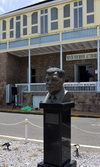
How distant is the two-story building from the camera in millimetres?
14102

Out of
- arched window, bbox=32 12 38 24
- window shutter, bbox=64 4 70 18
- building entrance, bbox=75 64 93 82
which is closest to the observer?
window shutter, bbox=64 4 70 18

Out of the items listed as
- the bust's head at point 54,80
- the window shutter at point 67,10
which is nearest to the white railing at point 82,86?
the window shutter at point 67,10

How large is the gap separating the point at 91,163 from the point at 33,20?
16.0m

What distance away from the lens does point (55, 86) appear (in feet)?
11.8

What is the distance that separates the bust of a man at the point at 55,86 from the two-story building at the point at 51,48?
9.78 m

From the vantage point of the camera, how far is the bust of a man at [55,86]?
11.7ft

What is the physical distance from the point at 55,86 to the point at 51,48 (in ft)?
44.0

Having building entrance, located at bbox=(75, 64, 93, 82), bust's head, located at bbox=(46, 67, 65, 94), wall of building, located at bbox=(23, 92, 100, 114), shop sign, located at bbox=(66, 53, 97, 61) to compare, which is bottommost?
wall of building, located at bbox=(23, 92, 100, 114)

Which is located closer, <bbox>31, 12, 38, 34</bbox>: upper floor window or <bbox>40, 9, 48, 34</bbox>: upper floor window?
<bbox>40, 9, 48, 34</bbox>: upper floor window

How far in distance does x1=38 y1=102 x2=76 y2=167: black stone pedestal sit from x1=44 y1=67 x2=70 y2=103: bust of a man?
0.17 meters

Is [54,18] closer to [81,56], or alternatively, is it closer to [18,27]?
[18,27]

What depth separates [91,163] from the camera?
160 inches

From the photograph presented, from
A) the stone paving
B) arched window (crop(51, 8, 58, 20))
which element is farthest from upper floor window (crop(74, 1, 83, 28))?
the stone paving

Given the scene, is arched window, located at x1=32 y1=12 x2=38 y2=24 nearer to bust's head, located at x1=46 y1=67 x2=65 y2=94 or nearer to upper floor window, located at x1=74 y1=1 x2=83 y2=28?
upper floor window, located at x1=74 y1=1 x2=83 y2=28
